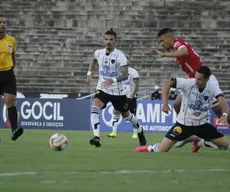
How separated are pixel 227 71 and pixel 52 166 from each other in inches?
1089

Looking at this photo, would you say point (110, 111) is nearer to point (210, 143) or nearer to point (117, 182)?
point (210, 143)

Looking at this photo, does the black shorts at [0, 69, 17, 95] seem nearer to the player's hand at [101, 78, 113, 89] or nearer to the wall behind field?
the player's hand at [101, 78, 113, 89]

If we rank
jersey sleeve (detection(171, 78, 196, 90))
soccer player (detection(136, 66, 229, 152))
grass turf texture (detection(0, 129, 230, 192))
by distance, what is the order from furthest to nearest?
soccer player (detection(136, 66, 229, 152)) < jersey sleeve (detection(171, 78, 196, 90)) < grass turf texture (detection(0, 129, 230, 192))

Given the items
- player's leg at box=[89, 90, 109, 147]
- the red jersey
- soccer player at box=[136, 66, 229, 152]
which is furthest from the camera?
player's leg at box=[89, 90, 109, 147]

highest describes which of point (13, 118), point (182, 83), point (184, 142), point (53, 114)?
point (182, 83)

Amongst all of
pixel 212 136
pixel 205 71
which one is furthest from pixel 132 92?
pixel 205 71

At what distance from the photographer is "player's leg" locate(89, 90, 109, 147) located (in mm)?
17156

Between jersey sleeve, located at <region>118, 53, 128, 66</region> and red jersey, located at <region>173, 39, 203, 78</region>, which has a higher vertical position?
red jersey, located at <region>173, 39, 203, 78</region>

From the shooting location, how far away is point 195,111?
14828 millimetres

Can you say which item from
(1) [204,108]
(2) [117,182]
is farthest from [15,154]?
(2) [117,182]

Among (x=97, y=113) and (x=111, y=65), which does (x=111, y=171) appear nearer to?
(x=97, y=113)

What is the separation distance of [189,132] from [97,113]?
9.94 feet

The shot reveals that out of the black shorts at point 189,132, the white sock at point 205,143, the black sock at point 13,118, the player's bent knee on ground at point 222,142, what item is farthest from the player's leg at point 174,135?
the black sock at point 13,118

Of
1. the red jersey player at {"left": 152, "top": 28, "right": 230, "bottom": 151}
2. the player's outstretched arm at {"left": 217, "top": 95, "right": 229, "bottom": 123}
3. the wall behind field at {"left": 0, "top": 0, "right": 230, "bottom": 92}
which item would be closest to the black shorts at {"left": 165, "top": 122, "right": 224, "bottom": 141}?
the player's outstretched arm at {"left": 217, "top": 95, "right": 229, "bottom": 123}
